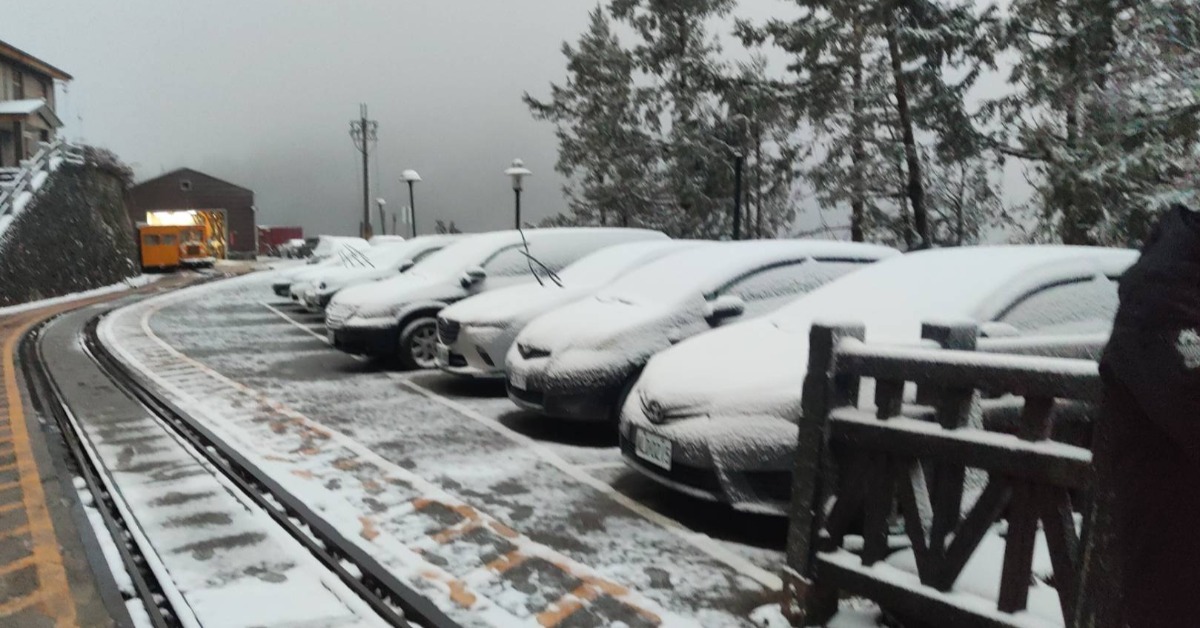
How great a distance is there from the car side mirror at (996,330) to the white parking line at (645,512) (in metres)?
1.65

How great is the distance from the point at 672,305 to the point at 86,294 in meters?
25.8

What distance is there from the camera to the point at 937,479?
322 centimetres

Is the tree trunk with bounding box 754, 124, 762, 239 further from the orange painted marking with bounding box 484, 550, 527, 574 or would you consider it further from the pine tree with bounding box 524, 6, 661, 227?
the orange painted marking with bounding box 484, 550, 527, 574

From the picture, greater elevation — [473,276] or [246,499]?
[473,276]

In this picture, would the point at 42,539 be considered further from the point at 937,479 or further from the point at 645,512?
the point at 937,479

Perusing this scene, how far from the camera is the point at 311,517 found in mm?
5121

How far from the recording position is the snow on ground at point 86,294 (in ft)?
70.3

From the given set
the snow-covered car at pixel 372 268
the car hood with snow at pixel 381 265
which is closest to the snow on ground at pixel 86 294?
the snow-covered car at pixel 372 268

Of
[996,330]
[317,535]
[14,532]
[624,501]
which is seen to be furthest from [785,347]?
[14,532]

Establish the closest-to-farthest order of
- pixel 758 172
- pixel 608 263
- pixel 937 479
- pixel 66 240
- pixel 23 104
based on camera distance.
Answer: pixel 937 479 → pixel 608 263 → pixel 66 240 → pixel 758 172 → pixel 23 104

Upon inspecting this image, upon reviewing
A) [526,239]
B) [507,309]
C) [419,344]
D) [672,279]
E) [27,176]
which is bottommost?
[419,344]

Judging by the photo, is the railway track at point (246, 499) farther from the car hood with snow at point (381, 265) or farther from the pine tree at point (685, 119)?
the pine tree at point (685, 119)

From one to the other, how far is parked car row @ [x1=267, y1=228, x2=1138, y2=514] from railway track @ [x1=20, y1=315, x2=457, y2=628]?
1.63 meters

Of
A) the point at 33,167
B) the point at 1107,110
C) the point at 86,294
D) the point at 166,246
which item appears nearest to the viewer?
the point at 1107,110
